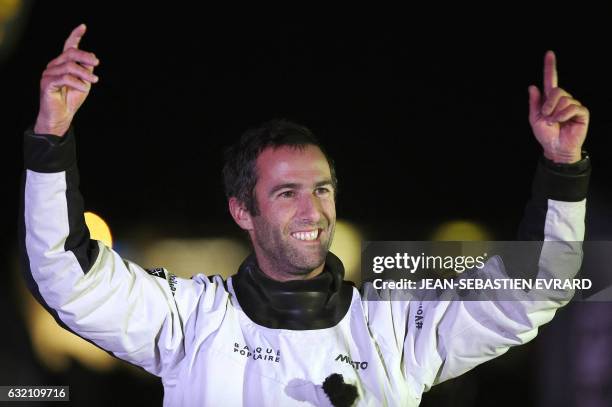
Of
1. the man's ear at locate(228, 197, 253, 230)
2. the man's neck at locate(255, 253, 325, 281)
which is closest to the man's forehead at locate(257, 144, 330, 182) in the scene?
the man's ear at locate(228, 197, 253, 230)

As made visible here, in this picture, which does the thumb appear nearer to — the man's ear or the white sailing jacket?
the white sailing jacket

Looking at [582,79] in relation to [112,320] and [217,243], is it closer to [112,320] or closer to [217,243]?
[217,243]

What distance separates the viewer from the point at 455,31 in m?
2.10

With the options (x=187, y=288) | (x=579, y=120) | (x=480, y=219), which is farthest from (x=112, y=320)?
(x=480, y=219)

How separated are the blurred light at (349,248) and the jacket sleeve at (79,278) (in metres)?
0.69

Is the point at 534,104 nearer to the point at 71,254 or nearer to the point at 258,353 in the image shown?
the point at 258,353

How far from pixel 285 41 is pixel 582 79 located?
36.0 inches

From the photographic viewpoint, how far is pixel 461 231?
7.07 ft

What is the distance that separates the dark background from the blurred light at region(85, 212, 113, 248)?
0.03 m

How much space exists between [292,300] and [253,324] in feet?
0.33

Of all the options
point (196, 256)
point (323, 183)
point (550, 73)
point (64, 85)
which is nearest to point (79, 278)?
point (64, 85)

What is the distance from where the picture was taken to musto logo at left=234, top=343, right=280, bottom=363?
148 centimetres

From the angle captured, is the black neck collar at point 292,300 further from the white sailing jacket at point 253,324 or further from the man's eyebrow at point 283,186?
the man's eyebrow at point 283,186

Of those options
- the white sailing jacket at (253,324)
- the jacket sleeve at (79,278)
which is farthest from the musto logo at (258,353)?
the jacket sleeve at (79,278)
